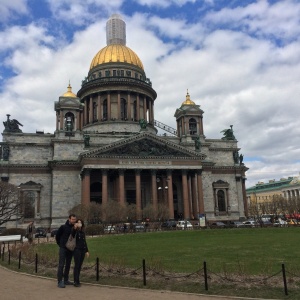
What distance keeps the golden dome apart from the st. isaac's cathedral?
603 centimetres

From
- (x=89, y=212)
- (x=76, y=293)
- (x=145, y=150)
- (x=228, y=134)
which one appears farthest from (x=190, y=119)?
(x=76, y=293)

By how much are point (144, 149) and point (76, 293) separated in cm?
4955

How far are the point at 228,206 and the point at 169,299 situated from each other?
61142 mm

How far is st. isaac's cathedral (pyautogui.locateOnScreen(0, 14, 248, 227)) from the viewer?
59688mm

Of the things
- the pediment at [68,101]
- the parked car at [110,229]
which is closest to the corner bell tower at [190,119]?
the pediment at [68,101]

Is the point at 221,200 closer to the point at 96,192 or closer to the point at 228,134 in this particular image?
the point at 228,134

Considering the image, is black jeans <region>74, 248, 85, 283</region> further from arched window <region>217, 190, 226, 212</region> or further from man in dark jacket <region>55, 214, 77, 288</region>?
arched window <region>217, 190, 226, 212</region>

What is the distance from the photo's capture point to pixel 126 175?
64750 mm

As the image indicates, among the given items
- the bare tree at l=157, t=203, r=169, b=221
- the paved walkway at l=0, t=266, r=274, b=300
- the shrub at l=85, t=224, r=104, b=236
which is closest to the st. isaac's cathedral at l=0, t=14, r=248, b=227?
the bare tree at l=157, t=203, r=169, b=221

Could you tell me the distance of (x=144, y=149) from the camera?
200 ft

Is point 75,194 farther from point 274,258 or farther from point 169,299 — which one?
point 169,299


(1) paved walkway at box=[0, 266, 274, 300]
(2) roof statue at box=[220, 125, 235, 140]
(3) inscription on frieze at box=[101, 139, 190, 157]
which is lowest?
(1) paved walkway at box=[0, 266, 274, 300]

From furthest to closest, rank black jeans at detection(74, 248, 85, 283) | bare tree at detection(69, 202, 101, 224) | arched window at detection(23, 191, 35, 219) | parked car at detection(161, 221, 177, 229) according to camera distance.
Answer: arched window at detection(23, 191, 35, 219), parked car at detection(161, 221, 177, 229), bare tree at detection(69, 202, 101, 224), black jeans at detection(74, 248, 85, 283)

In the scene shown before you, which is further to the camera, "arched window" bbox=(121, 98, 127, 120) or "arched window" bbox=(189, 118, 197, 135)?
"arched window" bbox=(121, 98, 127, 120)
